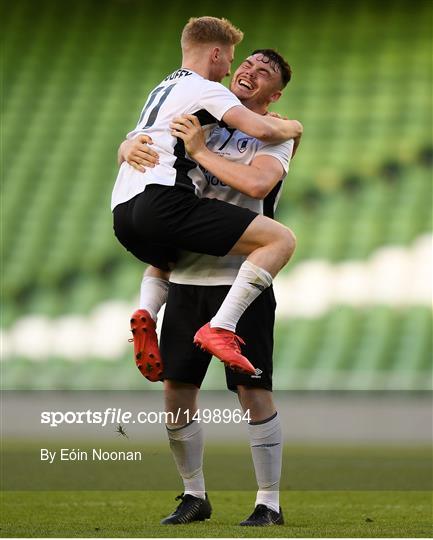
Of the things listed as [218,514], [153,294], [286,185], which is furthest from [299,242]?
[153,294]

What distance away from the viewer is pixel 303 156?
1077cm

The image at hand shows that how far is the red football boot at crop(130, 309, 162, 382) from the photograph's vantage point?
3730 mm

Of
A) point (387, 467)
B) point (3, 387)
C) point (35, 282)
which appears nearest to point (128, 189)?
point (387, 467)

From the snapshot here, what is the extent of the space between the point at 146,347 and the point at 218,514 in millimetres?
790

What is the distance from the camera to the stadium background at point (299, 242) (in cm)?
746

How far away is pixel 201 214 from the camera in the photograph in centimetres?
354

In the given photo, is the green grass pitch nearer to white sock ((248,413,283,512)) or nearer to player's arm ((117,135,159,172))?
white sock ((248,413,283,512))

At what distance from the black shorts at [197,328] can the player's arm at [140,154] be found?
46 centimetres

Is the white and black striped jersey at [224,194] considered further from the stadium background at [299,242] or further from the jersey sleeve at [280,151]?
the stadium background at [299,242]

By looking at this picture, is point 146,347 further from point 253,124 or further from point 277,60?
point 277,60

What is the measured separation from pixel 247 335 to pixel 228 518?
2.29 feet

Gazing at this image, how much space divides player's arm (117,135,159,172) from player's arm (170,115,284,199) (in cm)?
10

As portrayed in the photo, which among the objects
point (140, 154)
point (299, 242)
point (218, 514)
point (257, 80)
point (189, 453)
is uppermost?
point (257, 80)

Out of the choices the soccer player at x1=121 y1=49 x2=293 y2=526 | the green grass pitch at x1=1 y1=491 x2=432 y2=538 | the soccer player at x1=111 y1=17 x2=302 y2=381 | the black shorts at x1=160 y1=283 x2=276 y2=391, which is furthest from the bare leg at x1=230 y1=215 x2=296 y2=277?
the green grass pitch at x1=1 y1=491 x2=432 y2=538
